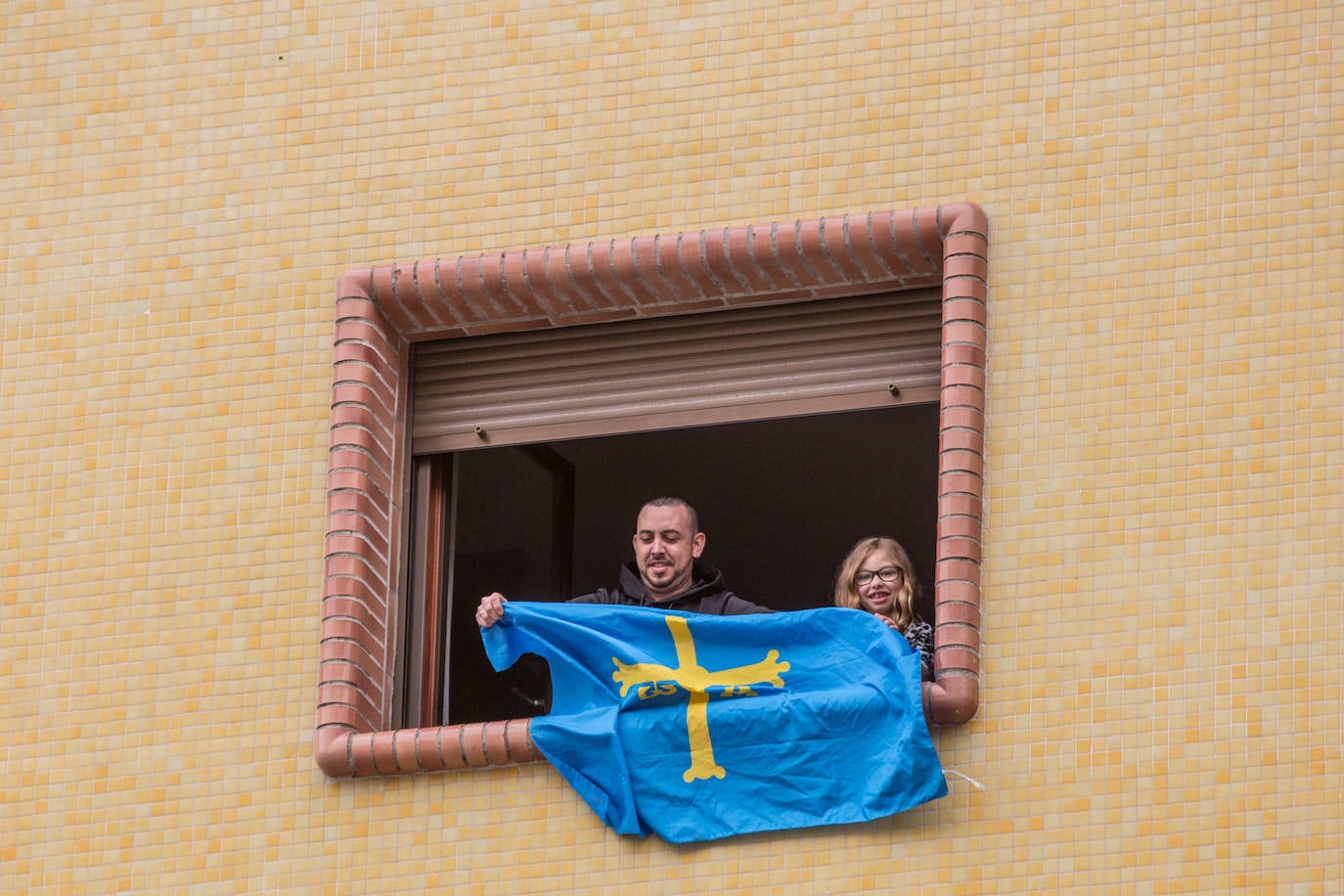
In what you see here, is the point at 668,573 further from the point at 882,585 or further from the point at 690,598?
the point at 882,585

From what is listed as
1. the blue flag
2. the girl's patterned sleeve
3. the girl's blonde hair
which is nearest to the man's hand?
the blue flag

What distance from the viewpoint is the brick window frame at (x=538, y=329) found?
9.75m

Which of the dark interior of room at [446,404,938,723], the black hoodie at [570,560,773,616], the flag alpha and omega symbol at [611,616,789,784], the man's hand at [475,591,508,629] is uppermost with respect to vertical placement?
the dark interior of room at [446,404,938,723]

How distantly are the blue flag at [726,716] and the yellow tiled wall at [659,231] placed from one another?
0.13 metres

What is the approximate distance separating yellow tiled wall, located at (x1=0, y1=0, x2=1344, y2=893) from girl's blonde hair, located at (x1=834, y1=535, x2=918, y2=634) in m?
0.57

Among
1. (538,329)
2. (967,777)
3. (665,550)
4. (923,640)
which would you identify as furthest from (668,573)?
(967,777)

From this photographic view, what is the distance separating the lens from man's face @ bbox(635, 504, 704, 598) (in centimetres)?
1031

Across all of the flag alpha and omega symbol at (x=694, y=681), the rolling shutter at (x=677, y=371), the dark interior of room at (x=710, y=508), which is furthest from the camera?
the dark interior of room at (x=710, y=508)

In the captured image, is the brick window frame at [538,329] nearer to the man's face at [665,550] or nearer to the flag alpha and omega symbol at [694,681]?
the flag alpha and omega symbol at [694,681]

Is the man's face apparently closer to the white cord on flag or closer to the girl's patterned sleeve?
the girl's patterned sleeve

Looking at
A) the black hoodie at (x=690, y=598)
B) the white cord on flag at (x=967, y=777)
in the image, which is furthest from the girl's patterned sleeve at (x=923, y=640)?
the black hoodie at (x=690, y=598)

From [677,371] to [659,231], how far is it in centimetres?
54

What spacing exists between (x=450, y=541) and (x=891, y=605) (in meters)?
1.76

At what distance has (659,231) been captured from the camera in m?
10.5
